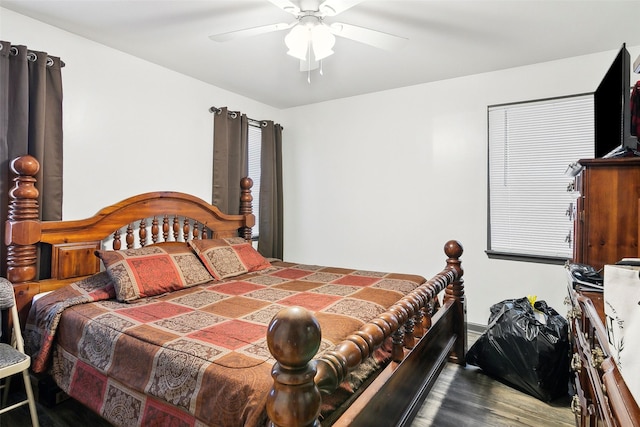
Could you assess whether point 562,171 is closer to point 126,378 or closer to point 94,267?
point 126,378

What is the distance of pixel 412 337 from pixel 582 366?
2.28ft

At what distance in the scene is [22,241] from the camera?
203 cm

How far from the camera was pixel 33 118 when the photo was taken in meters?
2.17

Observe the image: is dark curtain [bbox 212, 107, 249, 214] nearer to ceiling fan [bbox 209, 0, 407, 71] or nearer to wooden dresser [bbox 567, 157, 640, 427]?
ceiling fan [bbox 209, 0, 407, 71]

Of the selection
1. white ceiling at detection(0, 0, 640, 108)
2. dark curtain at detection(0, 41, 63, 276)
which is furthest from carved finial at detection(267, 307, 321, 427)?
dark curtain at detection(0, 41, 63, 276)

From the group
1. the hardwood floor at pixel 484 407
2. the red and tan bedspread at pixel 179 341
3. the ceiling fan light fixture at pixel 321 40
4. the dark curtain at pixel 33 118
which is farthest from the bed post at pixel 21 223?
→ the hardwood floor at pixel 484 407

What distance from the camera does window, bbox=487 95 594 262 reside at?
111 inches

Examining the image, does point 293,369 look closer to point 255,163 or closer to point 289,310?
point 289,310

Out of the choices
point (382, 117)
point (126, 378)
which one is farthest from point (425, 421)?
point (382, 117)

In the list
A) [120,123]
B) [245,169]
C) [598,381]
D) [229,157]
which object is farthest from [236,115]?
[598,381]

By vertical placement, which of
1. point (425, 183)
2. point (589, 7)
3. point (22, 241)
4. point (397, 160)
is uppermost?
point (589, 7)

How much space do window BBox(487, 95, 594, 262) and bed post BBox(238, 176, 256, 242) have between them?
237cm

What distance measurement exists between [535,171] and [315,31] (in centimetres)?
229

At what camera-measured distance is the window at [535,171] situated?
9.28 feet
